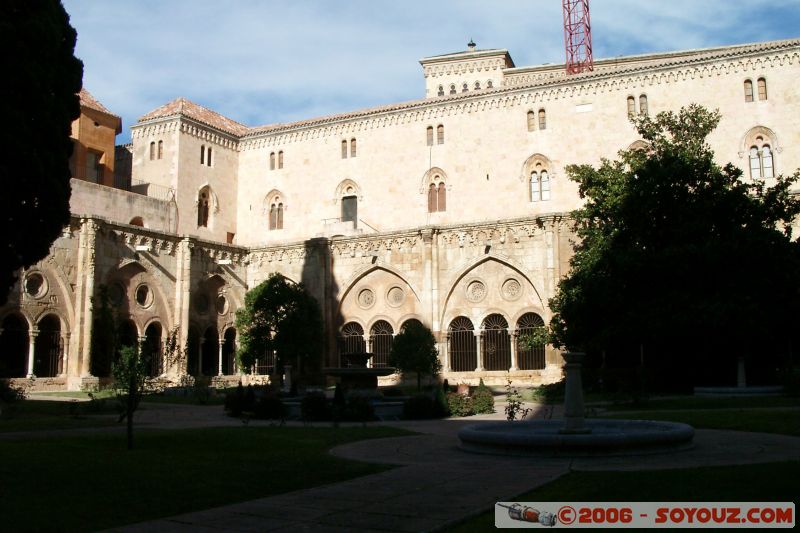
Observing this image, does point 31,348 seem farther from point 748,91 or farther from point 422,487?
point 748,91

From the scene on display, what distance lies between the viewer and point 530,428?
43.5ft

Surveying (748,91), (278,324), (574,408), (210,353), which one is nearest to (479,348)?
(278,324)

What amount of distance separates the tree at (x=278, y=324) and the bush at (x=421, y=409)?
1542 cm

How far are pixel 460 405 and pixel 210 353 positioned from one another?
2214 cm

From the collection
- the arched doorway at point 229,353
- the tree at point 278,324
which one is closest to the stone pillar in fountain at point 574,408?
the tree at point 278,324

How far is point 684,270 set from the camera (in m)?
23.9

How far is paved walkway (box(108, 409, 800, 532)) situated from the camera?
21.9ft

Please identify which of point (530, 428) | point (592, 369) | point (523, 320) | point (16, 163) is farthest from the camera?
point (523, 320)

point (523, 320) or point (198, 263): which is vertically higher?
point (198, 263)

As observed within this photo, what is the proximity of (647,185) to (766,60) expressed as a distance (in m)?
15.5

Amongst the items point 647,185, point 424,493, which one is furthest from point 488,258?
point 424,493

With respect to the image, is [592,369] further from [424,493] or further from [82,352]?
[424,493]

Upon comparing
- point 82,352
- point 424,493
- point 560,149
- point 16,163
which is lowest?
point 424,493

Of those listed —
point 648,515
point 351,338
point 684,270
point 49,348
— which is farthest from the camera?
point 351,338
